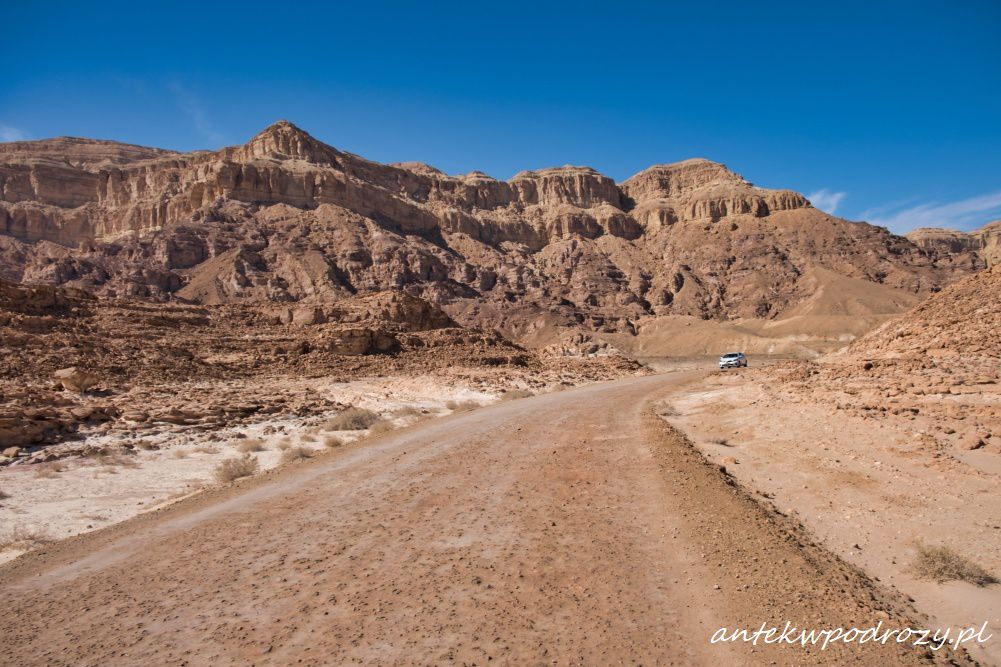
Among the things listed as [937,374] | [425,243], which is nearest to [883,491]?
[937,374]

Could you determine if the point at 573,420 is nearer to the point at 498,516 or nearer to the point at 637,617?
the point at 498,516

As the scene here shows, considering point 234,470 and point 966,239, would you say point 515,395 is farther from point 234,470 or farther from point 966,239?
point 966,239

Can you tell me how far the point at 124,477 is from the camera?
11039 mm

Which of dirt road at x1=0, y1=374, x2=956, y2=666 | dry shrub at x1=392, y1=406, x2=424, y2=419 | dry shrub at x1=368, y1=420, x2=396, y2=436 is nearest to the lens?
dirt road at x1=0, y1=374, x2=956, y2=666

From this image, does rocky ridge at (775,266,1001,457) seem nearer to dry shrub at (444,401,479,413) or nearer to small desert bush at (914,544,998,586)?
small desert bush at (914,544,998,586)

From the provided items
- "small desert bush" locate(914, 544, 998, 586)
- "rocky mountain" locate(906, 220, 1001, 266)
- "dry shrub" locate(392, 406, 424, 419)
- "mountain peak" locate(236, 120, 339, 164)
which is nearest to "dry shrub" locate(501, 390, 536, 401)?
"dry shrub" locate(392, 406, 424, 419)

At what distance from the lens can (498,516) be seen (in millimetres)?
7289

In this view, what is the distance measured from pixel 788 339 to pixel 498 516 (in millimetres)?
74061

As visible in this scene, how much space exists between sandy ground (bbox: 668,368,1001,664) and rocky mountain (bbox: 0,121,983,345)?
6807 centimetres

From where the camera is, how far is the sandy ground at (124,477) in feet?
27.7

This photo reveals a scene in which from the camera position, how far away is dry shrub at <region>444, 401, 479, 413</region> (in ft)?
74.9

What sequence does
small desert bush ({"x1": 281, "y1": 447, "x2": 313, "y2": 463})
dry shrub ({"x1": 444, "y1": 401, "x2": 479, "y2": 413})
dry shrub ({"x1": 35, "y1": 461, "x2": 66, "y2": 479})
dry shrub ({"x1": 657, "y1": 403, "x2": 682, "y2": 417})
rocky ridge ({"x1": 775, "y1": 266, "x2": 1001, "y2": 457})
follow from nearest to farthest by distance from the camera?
rocky ridge ({"x1": 775, "y1": 266, "x2": 1001, "y2": 457}) → dry shrub ({"x1": 35, "y1": 461, "x2": 66, "y2": 479}) → small desert bush ({"x1": 281, "y1": 447, "x2": 313, "y2": 463}) → dry shrub ({"x1": 657, "y1": 403, "x2": 682, "y2": 417}) → dry shrub ({"x1": 444, "y1": 401, "x2": 479, "y2": 413})

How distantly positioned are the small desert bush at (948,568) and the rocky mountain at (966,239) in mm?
173527

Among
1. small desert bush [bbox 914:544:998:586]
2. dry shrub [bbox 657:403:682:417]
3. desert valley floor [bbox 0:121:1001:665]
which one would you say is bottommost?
dry shrub [bbox 657:403:682:417]
